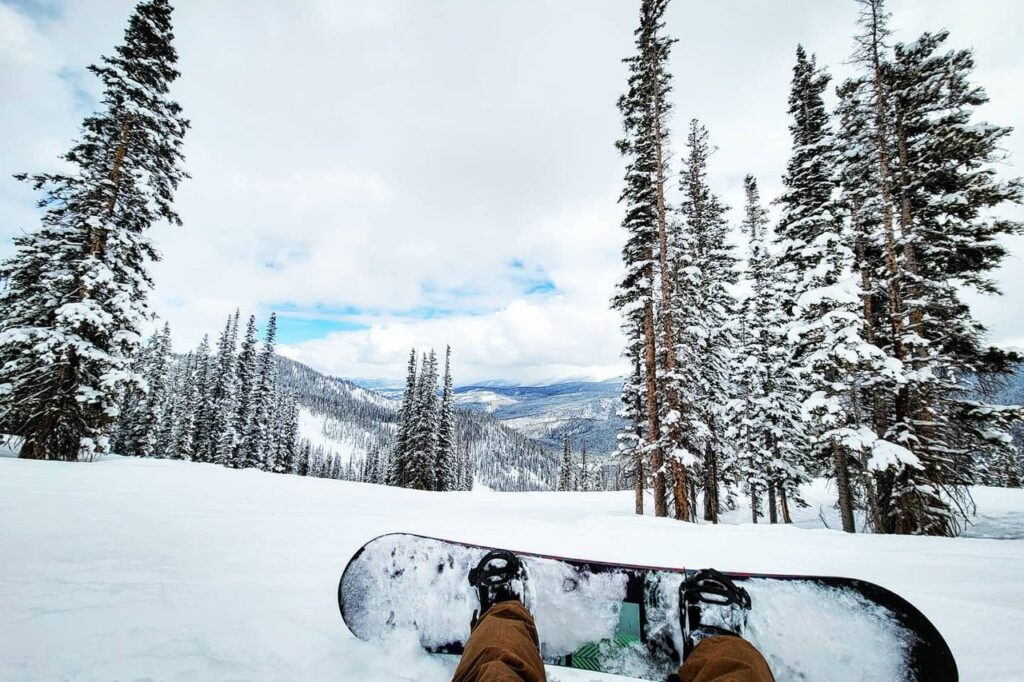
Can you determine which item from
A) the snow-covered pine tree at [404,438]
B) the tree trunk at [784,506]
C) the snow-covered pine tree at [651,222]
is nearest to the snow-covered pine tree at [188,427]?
the snow-covered pine tree at [404,438]

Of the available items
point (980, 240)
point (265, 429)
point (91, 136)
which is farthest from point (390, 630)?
point (265, 429)

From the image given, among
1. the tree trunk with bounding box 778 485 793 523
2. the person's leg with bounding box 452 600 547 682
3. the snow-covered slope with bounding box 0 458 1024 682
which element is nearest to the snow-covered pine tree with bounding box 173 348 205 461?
the snow-covered slope with bounding box 0 458 1024 682

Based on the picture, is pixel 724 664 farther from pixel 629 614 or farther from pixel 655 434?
pixel 655 434

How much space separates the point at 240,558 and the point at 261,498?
6.69 meters

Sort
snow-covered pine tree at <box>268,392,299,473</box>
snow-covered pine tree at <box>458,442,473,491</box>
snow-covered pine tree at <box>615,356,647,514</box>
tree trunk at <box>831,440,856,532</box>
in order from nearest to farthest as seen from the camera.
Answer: tree trunk at <box>831,440,856,532</box>
snow-covered pine tree at <box>615,356,647,514</box>
snow-covered pine tree at <box>268,392,299,473</box>
snow-covered pine tree at <box>458,442,473,491</box>

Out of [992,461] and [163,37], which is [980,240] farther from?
[163,37]

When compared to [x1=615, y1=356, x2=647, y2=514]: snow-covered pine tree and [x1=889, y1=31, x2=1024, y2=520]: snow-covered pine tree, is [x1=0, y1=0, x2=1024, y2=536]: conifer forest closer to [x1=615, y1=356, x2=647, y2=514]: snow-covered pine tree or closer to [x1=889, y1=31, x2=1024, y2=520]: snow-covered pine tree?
[x1=889, y1=31, x2=1024, y2=520]: snow-covered pine tree

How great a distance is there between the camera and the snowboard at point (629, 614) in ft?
8.36

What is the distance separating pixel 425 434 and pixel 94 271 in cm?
2636

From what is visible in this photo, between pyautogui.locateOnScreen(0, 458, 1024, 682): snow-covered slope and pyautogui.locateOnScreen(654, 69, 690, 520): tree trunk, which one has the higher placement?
pyautogui.locateOnScreen(654, 69, 690, 520): tree trunk

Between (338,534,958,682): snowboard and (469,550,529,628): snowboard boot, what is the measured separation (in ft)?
0.20

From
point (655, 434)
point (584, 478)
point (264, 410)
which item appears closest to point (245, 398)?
point (264, 410)

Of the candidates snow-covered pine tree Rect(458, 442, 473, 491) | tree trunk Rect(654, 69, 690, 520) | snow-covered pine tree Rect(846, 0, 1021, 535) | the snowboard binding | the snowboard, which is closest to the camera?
the snowboard

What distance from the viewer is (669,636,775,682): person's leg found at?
83.4 inches
